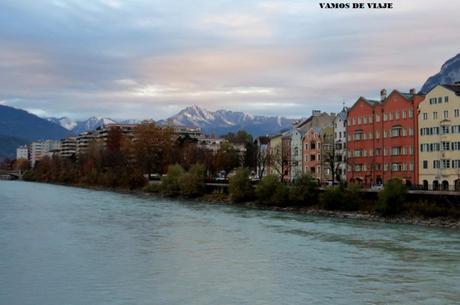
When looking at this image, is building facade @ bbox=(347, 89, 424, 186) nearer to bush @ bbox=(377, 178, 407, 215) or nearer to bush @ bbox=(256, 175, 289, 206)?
bush @ bbox=(256, 175, 289, 206)

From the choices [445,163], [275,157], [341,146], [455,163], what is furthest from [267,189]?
[275,157]

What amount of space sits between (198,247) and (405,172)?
1718 inches

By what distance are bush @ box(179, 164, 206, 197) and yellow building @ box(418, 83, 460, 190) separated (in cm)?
2871

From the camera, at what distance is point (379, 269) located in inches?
1030

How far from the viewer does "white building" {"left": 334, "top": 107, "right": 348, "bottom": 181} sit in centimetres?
8331

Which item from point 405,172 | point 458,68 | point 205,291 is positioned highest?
point 458,68

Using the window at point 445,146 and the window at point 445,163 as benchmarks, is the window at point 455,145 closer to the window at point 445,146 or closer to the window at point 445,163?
the window at point 445,146

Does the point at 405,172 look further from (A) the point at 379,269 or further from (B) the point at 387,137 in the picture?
(A) the point at 379,269

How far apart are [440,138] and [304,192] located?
16.2 metres

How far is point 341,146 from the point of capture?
3322 inches

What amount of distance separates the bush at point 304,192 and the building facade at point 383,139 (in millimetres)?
10978

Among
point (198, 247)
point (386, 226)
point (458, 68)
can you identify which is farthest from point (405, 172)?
point (458, 68)

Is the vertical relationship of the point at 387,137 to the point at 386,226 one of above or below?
above

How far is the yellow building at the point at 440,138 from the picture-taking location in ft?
209
